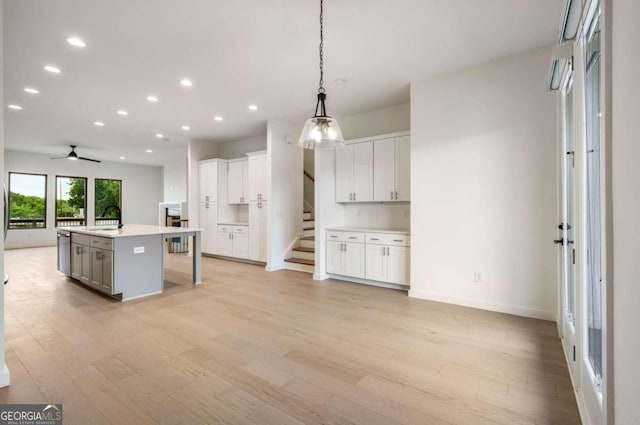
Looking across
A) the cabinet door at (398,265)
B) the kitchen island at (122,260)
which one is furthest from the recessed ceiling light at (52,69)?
the cabinet door at (398,265)

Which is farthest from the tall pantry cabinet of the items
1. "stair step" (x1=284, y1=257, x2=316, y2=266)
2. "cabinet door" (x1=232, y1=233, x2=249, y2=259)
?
"stair step" (x1=284, y1=257, x2=316, y2=266)

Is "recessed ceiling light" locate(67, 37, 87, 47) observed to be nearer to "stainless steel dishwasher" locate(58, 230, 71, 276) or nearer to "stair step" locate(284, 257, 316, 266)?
"stainless steel dishwasher" locate(58, 230, 71, 276)

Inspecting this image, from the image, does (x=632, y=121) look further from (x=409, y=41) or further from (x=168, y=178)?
(x=168, y=178)

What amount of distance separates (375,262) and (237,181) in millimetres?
4153

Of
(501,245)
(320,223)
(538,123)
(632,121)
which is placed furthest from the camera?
(320,223)

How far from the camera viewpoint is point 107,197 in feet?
36.4

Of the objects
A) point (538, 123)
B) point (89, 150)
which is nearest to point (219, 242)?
point (89, 150)

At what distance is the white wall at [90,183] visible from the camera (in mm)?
9188

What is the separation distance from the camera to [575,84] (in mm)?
1998

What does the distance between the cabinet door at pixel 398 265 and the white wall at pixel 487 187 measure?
255 millimetres

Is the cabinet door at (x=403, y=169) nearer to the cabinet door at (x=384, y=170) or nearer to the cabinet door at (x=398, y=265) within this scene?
the cabinet door at (x=384, y=170)

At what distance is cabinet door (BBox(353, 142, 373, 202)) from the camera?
5043 millimetres

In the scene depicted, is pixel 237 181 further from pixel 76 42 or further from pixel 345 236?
pixel 76 42

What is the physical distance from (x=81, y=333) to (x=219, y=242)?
449 centimetres
